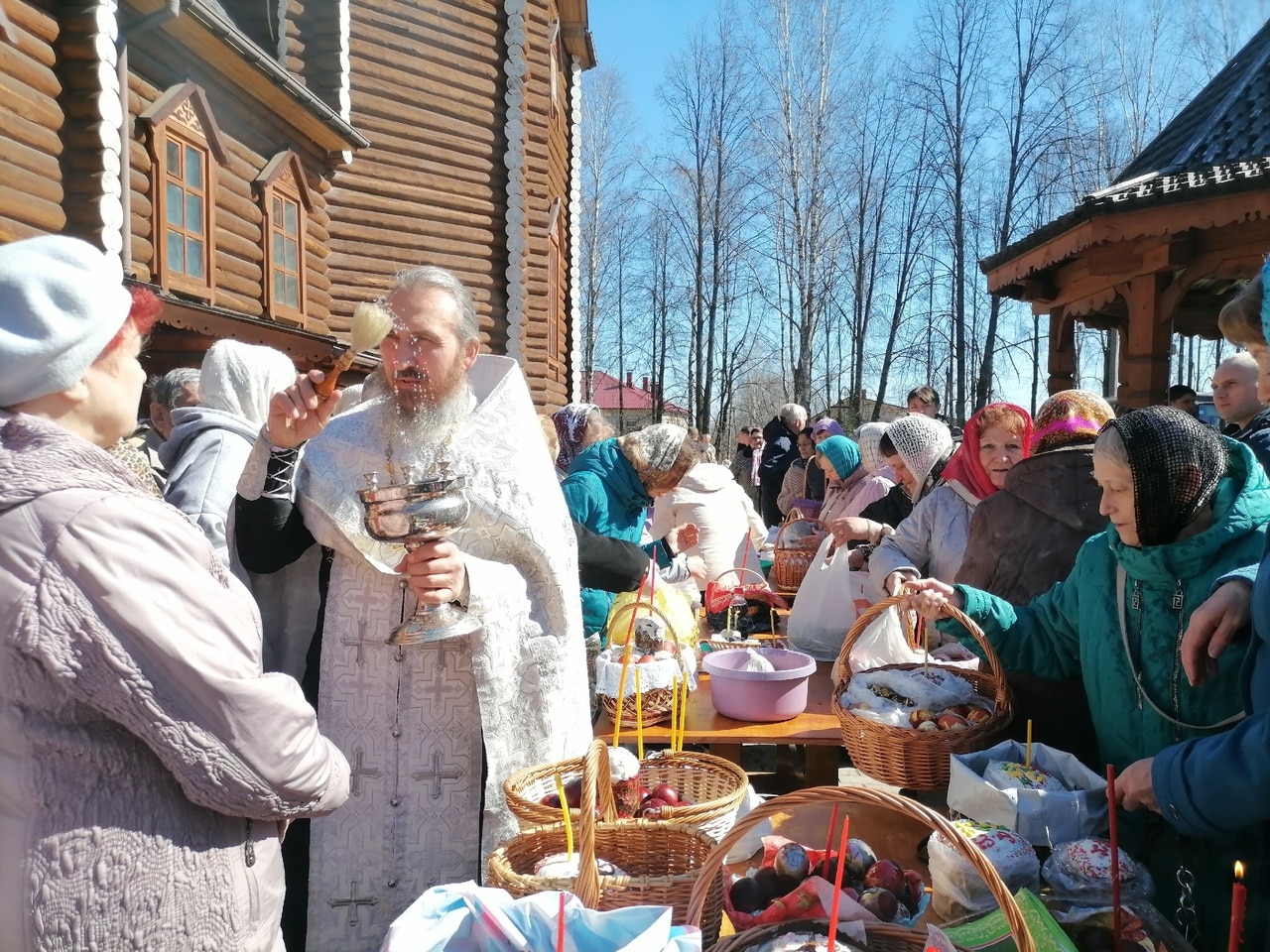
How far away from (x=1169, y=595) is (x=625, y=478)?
2.13m

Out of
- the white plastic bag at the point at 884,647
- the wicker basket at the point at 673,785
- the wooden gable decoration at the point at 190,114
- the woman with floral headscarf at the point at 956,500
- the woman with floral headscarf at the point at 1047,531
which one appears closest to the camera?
the wicker basket at the point at 673,785

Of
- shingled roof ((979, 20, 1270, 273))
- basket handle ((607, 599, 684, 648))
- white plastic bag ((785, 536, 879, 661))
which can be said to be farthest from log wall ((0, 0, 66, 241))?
shingled roof ((979, 20, 1270, 273))

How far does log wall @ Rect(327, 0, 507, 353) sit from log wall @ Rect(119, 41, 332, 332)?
0.68 m

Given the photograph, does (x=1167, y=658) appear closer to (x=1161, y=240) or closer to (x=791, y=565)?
(x=791, y=565)

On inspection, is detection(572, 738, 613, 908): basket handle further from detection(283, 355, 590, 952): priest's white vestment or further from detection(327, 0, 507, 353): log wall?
detection(327, 0, 507, 353): log wall

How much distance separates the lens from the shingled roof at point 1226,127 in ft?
21.4

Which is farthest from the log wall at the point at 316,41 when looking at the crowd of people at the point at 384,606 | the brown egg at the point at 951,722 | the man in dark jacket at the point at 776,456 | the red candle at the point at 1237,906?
the red candle at the point at 1237,906

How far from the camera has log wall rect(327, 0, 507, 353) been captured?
33.1 feet

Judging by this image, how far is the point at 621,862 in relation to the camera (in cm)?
169

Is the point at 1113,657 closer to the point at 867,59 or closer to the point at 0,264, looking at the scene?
the point at 0,264

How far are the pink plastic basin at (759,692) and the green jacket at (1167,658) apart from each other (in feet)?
2.91

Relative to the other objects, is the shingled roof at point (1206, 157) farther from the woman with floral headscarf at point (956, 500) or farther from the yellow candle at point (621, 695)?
the yellow candle at point (621, 695)

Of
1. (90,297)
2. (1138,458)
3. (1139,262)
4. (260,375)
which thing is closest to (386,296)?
(260,375)

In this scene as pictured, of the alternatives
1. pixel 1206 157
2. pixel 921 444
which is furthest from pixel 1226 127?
pixel 921 444
